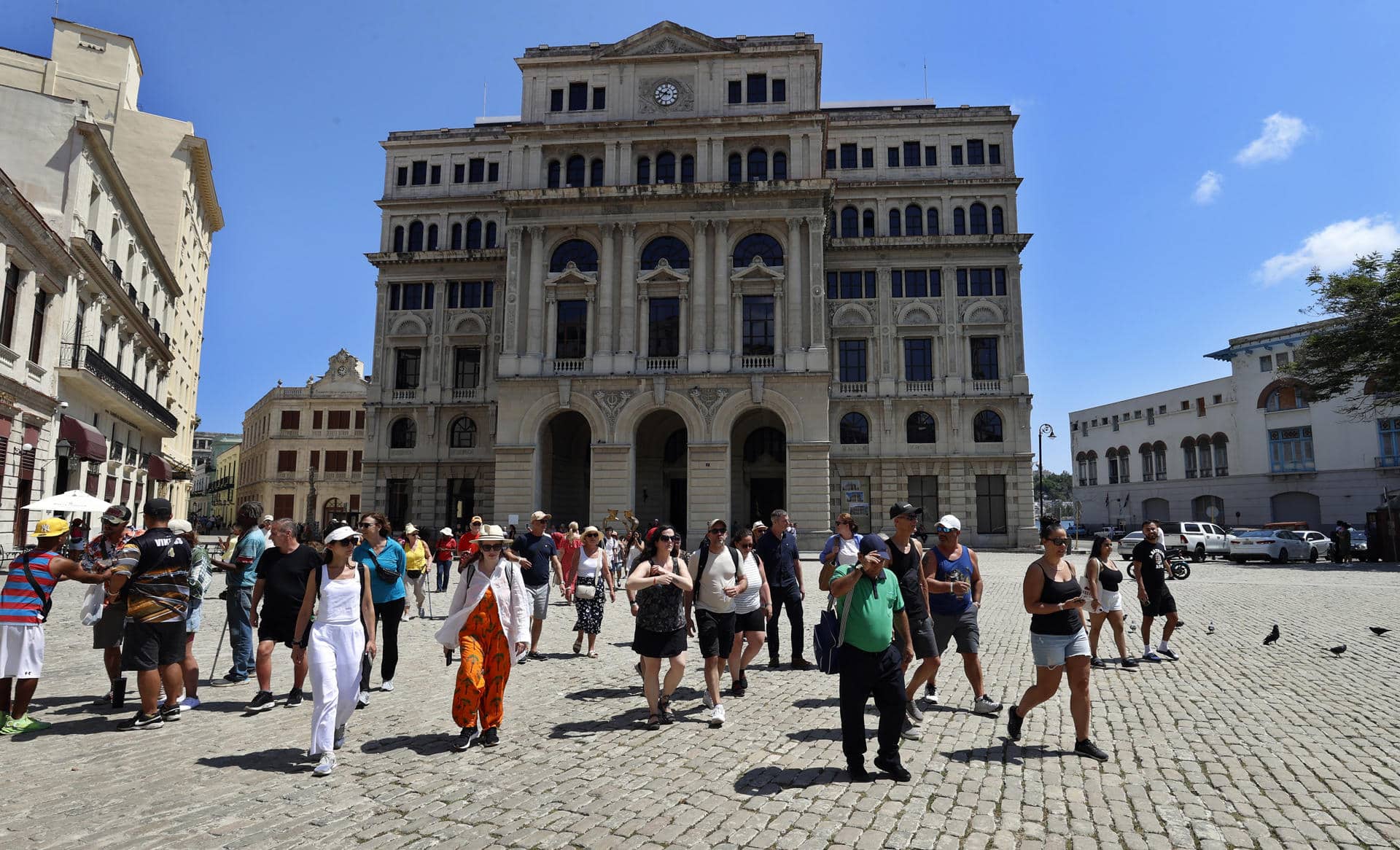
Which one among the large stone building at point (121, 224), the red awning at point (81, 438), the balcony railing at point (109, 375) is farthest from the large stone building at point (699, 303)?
the red awning at point (81, 438)

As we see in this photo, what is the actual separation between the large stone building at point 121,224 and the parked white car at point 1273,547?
137 feet

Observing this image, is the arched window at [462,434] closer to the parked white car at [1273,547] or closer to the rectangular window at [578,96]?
the rectangular window at [578,96]

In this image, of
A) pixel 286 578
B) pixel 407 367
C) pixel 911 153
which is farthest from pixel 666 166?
pixel 286 578

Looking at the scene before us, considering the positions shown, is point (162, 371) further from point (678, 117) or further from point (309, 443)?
point (678, 117)

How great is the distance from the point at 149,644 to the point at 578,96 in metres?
37.8

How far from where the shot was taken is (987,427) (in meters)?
40.6

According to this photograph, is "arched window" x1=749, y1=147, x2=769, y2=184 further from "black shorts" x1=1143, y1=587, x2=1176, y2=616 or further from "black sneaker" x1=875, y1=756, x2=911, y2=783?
"black sneaker" x1=875, y1=756, x2=911, y2=783

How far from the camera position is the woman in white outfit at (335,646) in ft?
18.9

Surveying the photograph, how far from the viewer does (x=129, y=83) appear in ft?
123

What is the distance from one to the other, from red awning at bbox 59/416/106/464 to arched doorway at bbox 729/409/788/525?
25725 mm

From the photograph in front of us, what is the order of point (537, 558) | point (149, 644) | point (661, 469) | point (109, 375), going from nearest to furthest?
1. point (149, 644)
2. point (537, 558)
3. point (109, 375)
4. point (661, 469)

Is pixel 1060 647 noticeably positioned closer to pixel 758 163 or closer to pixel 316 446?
pixel 758 163

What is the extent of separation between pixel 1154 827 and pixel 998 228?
4178 centimetres

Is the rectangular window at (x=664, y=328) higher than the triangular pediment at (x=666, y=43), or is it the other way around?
the triangular pediment at (x=666, y=43)
